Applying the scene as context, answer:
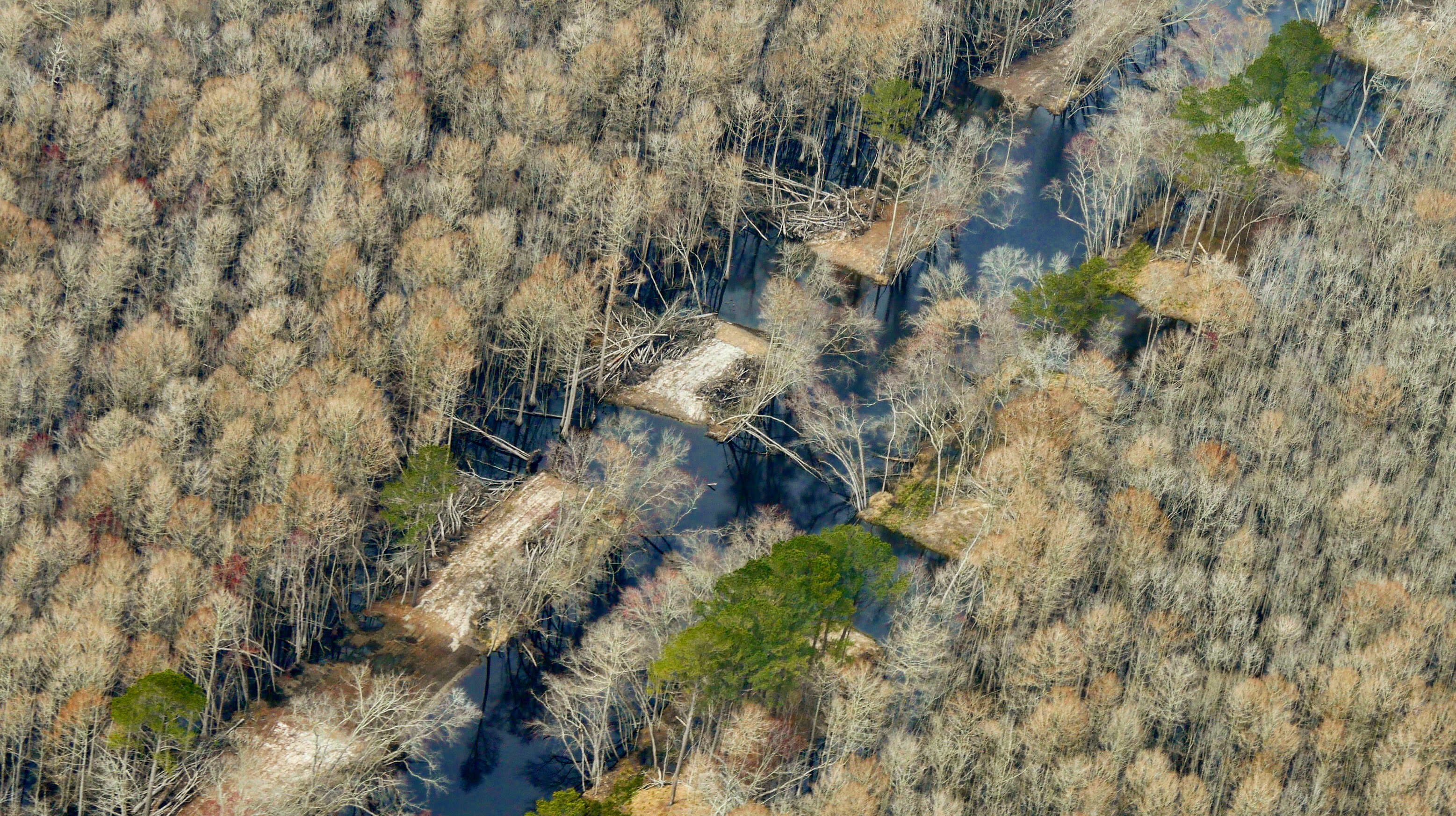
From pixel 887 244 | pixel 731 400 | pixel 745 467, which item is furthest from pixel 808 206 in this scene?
pixel 745 467

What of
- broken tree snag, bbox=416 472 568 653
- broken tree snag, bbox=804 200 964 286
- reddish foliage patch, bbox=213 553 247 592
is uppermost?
broken tree snag, bbox=804 200 964 286

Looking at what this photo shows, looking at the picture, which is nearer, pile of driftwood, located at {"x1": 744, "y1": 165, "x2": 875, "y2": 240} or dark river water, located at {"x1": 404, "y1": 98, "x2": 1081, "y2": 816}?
dark river water, located at {"x1": 404, "y1": 98, "x2": 1081, "y2": 816}

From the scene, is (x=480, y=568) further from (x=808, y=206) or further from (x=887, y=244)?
(x=808, y=206)

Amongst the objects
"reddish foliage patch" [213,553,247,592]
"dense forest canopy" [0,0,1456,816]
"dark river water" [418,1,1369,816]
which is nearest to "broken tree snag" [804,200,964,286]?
"dense forest canopy" [0,0,1456,816]

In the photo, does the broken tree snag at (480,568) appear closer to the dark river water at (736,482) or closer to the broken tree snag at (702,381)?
the dark river water at (736,482)

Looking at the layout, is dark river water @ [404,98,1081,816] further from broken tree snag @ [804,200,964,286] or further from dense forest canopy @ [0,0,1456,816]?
broken tree snag @ [804,200,964,286]

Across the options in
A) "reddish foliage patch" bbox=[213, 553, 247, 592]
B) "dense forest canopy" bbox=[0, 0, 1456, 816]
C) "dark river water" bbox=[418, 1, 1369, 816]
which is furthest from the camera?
"dark river water" bbox=[418, 1, 1369, 816]

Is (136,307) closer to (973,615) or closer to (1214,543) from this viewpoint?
(973,615)
